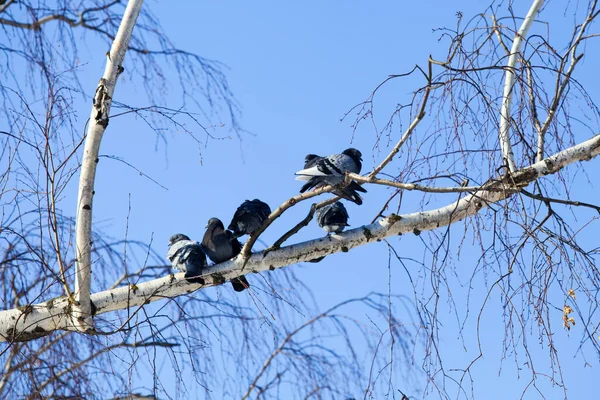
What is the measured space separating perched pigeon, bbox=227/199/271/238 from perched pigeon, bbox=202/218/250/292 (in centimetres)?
6

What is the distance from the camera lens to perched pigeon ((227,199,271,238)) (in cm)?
447

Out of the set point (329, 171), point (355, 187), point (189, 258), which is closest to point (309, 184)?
point (329, 171)

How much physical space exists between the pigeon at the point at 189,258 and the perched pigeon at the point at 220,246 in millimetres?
45

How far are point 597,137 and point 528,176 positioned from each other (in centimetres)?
38

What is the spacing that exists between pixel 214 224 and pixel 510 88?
1671 mm

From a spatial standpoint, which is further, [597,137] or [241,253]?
[241,253]

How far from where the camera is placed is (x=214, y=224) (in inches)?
179

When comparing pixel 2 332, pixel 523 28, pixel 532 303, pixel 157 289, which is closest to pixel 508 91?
pixel 523 28

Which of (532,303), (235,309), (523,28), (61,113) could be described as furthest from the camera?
(523,28)

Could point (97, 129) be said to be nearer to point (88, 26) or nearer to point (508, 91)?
point (88, 26)

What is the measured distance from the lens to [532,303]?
11.2 feet

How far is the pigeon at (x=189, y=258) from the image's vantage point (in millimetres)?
4126

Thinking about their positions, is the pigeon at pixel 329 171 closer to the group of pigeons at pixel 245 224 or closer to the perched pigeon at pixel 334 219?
the group of pigeons at pixel 245 224

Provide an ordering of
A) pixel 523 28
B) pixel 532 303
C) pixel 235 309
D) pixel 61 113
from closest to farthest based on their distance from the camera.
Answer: pixel 532 303
pixel 61 113
pixel 235 309
pixel 523 28
